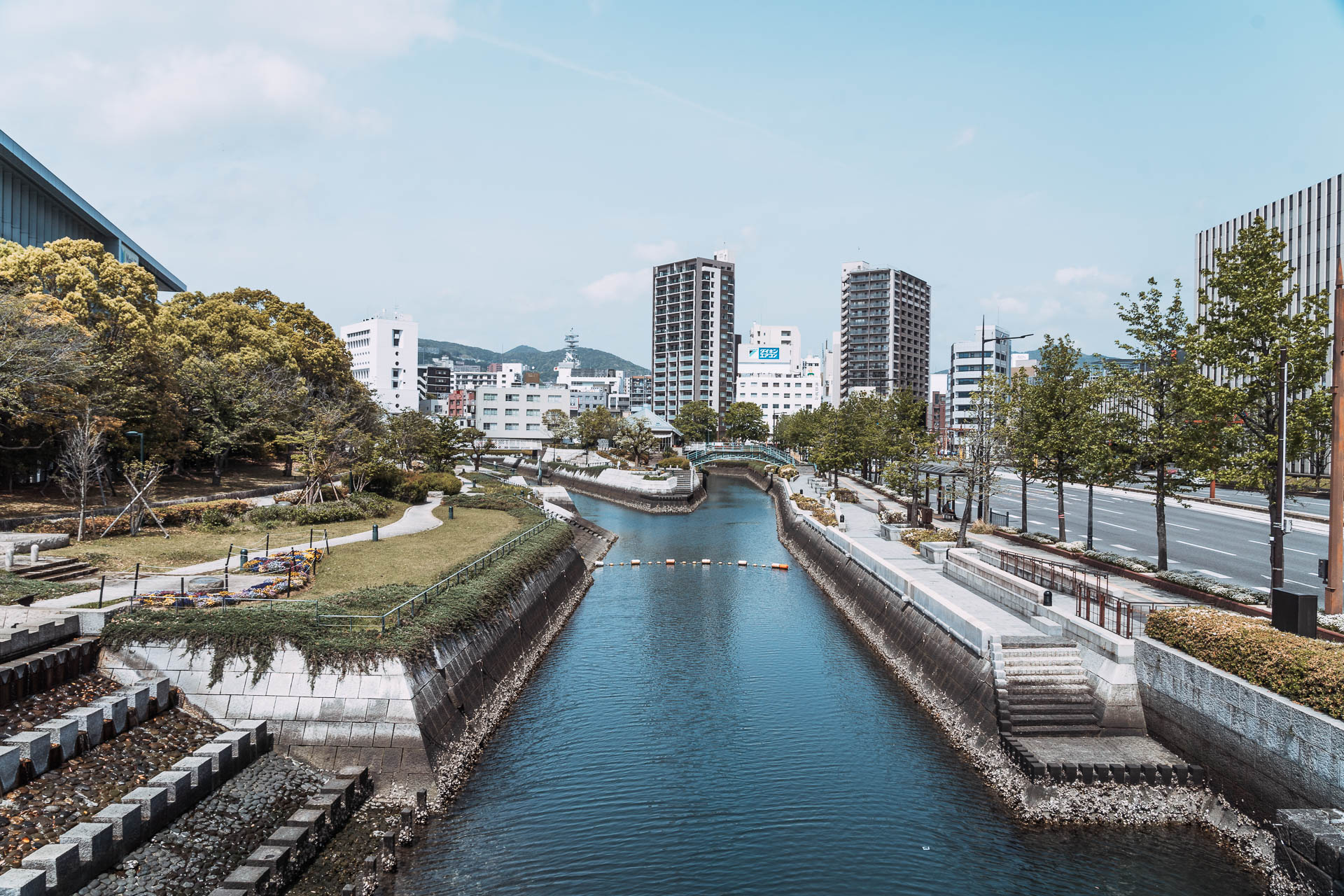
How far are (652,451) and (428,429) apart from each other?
47.3 m

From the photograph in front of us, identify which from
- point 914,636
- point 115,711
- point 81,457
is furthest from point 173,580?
point 914,636

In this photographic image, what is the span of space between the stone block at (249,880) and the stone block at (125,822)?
6.07ft

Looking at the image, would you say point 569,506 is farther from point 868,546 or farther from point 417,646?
point 417,646

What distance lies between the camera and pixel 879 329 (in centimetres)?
18238

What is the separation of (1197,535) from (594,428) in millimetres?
96785

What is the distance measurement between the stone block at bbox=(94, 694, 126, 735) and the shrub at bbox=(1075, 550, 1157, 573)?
2948 cm

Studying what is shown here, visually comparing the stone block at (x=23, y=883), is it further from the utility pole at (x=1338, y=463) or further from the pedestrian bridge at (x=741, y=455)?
the pedestrian bridge at (x=741, y=455)

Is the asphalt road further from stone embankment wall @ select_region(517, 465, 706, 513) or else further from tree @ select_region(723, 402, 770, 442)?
tree @ select_region(723, 402, 770, 442)

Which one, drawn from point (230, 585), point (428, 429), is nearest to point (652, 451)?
point (428, 429)

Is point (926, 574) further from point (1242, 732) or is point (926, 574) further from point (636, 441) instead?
point (636, 441)

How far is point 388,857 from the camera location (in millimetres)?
15039

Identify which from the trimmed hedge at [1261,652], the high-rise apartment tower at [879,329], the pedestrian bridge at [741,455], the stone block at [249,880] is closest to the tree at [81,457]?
the stone block at [249,880]

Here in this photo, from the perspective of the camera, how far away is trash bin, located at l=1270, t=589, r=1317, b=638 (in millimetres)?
17688

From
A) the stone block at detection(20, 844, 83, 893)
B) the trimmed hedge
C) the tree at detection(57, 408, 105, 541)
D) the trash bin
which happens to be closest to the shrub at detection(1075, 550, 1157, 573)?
the trimmed hedge
